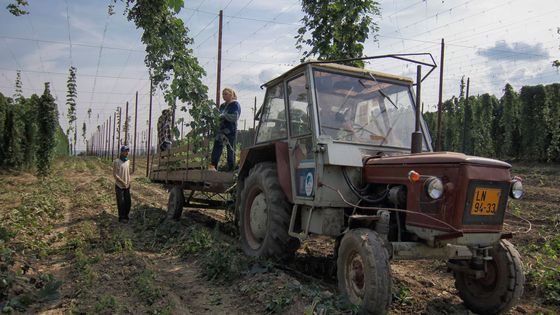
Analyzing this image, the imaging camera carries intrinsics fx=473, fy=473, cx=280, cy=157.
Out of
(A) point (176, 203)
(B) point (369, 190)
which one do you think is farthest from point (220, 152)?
(B) point (369, 190)

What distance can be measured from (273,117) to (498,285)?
3546 mm

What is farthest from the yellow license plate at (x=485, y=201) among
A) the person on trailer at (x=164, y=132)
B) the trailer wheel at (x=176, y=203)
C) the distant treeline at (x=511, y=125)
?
the distant treeline at (x=511, y=125)

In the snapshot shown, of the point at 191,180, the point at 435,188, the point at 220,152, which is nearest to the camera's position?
the point at 435,188

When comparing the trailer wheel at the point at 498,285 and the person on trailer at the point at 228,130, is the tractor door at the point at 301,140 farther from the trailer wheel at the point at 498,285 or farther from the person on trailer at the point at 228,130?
the person on trailer at the point at 228,130

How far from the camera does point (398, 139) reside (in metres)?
5.71

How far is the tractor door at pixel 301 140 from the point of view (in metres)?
5.45

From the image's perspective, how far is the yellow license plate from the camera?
169 inches

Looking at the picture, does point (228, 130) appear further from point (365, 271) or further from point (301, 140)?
point (365, 271)

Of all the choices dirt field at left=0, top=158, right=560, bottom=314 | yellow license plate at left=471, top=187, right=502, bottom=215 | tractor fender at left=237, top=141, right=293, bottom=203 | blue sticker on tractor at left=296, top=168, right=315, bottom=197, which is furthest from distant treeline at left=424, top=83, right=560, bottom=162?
yellow license plate at left=471, top=187, right=502, bottom=215

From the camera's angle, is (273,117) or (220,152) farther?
(220,152)

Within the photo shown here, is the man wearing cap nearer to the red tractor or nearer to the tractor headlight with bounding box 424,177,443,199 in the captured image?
the red tractor

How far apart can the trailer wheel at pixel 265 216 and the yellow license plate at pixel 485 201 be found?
233 centimetres

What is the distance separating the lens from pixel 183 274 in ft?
20.3

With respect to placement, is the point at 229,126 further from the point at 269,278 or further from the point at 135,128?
the point at 135,128
